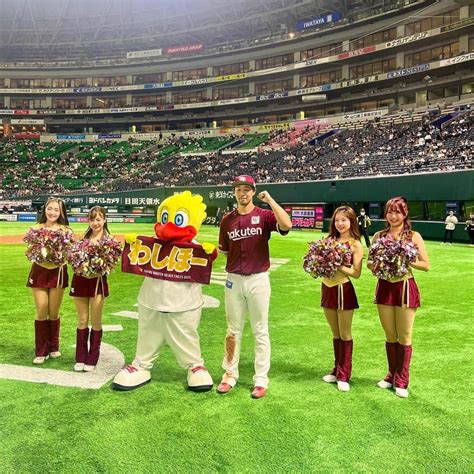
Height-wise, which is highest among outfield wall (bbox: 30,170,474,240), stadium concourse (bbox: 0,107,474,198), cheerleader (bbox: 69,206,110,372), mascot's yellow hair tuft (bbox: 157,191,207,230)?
stadium concourse (bbox: 0,107,474,198)

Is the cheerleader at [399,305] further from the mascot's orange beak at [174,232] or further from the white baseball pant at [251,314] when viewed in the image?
the mascot's orange beak at [174,232]

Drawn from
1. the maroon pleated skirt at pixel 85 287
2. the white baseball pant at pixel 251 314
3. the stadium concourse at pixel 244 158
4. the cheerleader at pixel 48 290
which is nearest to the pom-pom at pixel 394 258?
the white baseball pant at pixel 251 314

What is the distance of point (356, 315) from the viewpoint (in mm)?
7895

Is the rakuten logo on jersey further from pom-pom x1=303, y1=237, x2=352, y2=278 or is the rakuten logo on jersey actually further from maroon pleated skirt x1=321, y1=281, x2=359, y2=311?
maroon pleated skirt x1=321, y1=281, x2=359, y2=311

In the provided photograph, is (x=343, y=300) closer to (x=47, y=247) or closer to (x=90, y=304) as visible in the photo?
(x=90, y=304)

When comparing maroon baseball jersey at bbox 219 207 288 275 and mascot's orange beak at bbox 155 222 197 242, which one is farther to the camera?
mascot's orange beak at bbox 155 222 197 242

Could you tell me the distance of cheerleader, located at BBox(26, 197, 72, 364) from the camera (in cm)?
510

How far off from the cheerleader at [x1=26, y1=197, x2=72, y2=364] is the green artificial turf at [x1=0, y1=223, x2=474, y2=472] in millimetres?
227

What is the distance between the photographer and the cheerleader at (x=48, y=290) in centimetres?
510

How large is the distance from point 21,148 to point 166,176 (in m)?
30.5

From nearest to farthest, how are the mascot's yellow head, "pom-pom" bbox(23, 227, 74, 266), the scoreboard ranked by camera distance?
the mascot's yellow head, "pom-pom" bbox(23, 227, 74, 266), the scoreboard

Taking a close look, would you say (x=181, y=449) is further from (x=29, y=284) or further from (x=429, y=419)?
(x=29, y=284)

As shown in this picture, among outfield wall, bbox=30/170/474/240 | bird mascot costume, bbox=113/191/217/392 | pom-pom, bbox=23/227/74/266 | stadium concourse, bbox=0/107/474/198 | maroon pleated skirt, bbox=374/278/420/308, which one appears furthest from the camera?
stadium concourse, bbox=0/107/474/198

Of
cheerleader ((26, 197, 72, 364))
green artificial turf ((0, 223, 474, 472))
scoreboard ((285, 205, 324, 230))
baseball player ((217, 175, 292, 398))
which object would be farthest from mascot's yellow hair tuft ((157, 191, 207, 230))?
scoreboard ((285, 205, 324, 230))
